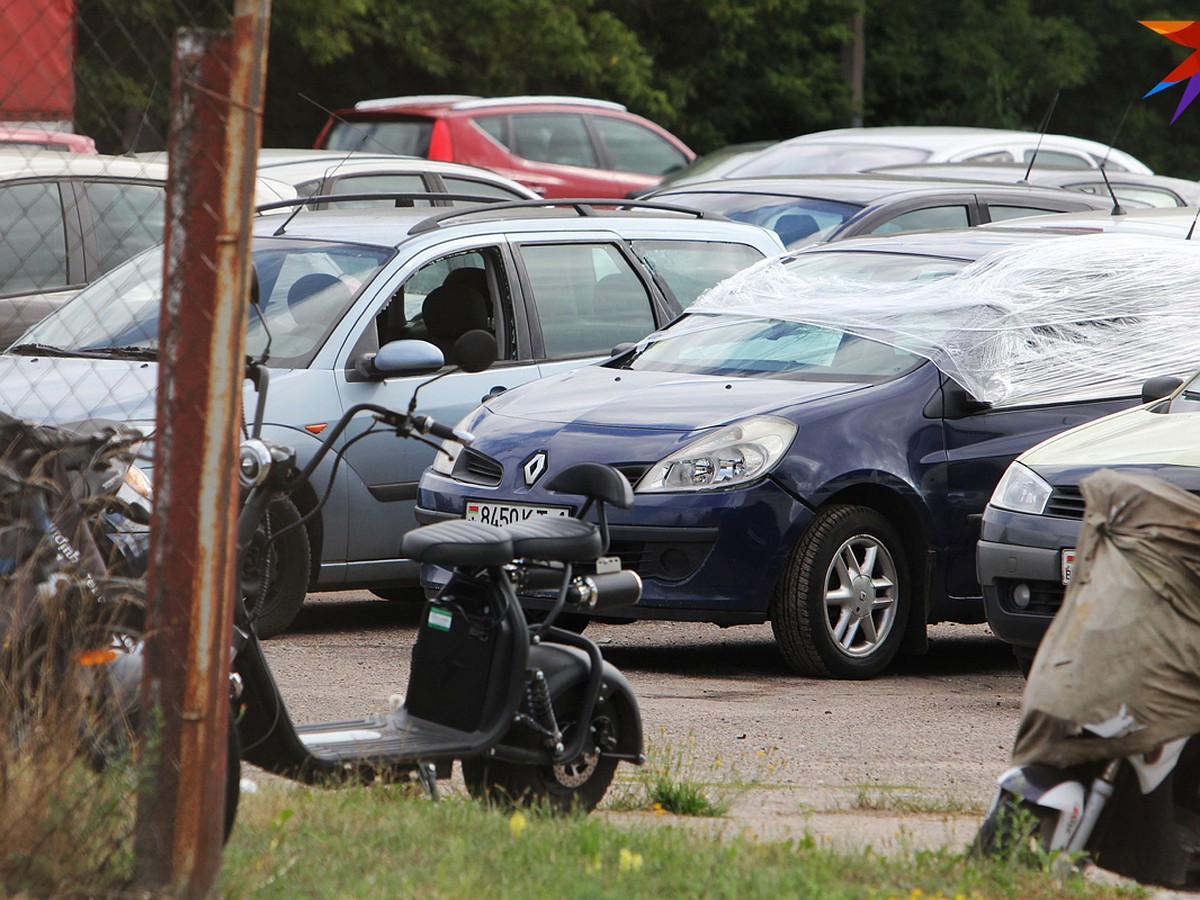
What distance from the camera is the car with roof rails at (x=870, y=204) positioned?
38.4ft

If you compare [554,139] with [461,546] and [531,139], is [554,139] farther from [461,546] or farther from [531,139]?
[461,546]

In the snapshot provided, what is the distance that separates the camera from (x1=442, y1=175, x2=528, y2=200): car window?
13.3m

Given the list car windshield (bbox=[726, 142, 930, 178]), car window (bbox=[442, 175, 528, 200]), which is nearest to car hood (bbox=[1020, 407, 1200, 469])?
car window (bbox=[442, 175, 528, 200])

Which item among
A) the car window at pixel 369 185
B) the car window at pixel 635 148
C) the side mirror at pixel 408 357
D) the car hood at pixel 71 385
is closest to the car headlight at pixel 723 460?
the side mirror at pixel 408 357

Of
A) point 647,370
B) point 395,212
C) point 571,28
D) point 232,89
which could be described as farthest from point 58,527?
point 571,28

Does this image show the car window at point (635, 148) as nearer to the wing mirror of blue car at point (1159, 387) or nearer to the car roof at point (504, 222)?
the car roof at point (504, 222)

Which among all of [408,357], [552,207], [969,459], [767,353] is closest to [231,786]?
[408,357]

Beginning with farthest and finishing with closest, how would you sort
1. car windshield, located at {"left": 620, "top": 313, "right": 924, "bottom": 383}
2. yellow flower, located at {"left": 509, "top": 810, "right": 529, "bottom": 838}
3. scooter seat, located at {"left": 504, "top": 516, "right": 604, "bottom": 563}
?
1. car windshield, located at {"left": 620, "top": 313, "right": 924, "bottom": 383}
2. scooter seat, located at {"left": 504, "top": 516, "right": 604, "bottom": 563}
3. yellow flower, located at {"left": 509, "top": 810, "right": 529, "bottom": 838}

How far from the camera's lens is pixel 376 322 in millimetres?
8273

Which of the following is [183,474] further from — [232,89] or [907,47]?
[907,47]

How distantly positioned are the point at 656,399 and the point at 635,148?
11612 mm

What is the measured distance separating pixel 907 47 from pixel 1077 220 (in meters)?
21.2

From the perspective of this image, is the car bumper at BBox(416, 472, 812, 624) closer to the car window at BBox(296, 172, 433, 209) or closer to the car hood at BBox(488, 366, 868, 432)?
the car hood at BBox(488, 366, 868, 432)

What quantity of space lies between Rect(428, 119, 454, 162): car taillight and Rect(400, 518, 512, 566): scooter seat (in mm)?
12597
